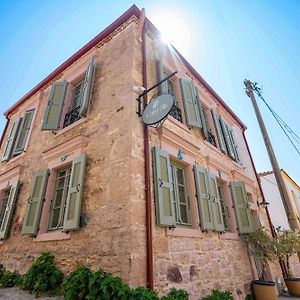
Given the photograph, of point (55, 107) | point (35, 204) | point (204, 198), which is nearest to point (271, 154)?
point (204, 198)

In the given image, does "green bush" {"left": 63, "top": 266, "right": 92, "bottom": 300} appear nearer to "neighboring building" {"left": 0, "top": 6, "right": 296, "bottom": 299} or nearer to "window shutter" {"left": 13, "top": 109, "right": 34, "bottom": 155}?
"neighboring building" {"left": 0, "top": 6, "right": 296, "bottom": 299}

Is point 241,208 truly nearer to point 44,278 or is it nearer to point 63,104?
point 44,278

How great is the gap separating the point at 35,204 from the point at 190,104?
4799mm

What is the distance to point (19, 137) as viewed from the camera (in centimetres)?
782

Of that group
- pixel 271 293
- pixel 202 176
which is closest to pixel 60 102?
pixel 202 176

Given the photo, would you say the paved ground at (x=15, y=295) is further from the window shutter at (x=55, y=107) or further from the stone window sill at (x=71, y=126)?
the window shutter at (x=55, y=107)

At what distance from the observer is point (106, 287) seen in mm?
2980

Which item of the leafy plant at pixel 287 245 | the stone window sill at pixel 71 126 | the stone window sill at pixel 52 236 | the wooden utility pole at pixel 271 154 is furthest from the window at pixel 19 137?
the wooden utility pole at pixel 271 154

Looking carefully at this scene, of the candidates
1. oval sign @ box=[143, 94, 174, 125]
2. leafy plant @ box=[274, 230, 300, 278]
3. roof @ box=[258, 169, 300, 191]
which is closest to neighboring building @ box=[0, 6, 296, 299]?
oval sign @ box=[143, 94, 174, 125]

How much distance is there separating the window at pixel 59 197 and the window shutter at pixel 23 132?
248cm

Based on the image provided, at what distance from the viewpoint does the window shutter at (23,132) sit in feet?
24.6

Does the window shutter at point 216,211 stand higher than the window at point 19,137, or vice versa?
the window at point 19,137

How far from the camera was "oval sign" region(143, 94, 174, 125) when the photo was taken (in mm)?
4082

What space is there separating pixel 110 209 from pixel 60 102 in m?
3.96
